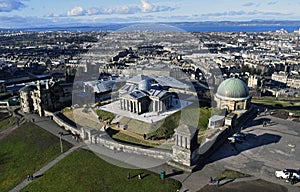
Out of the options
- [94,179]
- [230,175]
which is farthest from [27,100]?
[230,175]

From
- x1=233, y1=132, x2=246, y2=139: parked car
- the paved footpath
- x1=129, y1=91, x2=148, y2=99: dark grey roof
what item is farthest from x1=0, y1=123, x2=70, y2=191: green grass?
x1=233, y1=132, x2=246, y2=139: parked car

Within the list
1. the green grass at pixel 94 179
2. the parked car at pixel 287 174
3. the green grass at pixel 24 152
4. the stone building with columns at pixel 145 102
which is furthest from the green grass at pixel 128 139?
the parked car at pixel 287 174

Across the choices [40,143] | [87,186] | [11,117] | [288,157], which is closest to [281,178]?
[288,157]

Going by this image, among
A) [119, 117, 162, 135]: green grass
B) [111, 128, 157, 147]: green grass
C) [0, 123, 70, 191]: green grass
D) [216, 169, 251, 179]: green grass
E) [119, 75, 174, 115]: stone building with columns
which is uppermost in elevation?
[119, 75, 174, 115]: stone building with columns

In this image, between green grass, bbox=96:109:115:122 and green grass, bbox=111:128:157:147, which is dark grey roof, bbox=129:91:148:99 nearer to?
green grass, bbox=96:109:115:122

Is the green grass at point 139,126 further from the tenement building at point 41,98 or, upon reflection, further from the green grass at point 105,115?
the tenement building at point 41,98

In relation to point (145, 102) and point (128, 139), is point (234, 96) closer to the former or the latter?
point (145, 102)
